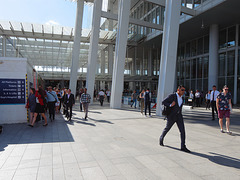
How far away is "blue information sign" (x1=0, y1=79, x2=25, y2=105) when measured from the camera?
8.77 metres

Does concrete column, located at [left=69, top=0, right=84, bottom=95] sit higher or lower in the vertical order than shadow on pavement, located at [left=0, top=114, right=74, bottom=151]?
higher

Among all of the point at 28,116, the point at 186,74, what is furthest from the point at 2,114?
the point at 186,74

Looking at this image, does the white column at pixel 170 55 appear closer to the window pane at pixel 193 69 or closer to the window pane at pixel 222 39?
the window pane at pixel 222 39

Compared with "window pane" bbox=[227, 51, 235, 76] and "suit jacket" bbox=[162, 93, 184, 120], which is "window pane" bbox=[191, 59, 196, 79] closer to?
"window pane" bbox=[227, 51, 235, 76]

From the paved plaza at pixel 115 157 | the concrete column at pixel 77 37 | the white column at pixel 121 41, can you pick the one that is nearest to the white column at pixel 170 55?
the white column at pixel 121 41

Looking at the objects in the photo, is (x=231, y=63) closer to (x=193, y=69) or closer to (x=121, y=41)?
(x=193, y=69)

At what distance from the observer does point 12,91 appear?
888 centimetres

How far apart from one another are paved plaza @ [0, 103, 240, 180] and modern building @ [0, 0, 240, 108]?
20.2ft

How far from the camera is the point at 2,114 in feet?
28.8

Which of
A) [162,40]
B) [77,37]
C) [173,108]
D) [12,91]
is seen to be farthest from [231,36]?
[12,91]

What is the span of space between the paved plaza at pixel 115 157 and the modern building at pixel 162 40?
615 cm

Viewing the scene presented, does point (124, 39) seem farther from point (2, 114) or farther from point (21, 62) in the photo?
point (2, 114)

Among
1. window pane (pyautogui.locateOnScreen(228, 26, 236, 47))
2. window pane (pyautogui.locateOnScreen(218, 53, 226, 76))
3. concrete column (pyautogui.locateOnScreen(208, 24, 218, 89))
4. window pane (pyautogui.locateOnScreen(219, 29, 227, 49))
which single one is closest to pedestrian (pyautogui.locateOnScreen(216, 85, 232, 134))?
concrete column (pyautogui.locateOnScreen(208, 24, 218, 89))

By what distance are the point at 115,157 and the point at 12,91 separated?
21.8ft
